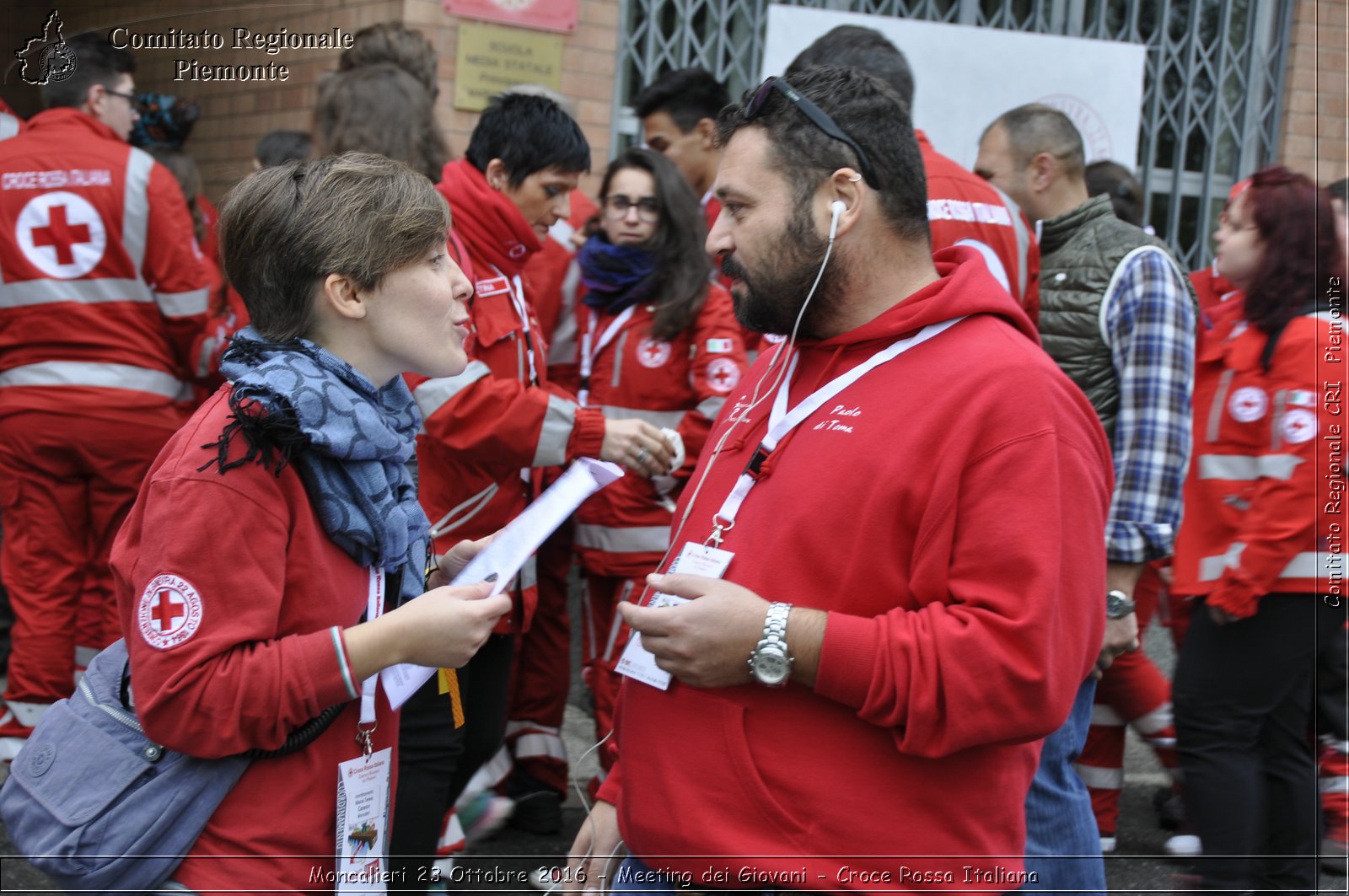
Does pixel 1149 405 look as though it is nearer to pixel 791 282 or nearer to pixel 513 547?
pixel 791 282

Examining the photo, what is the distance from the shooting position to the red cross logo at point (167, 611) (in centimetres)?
182

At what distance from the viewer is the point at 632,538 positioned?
4.34 meters

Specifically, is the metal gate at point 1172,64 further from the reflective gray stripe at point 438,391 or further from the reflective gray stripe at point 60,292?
the reflective gray stripe at point 438,391

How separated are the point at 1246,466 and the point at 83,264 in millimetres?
3856

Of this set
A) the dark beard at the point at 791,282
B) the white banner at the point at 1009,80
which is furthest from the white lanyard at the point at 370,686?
the white banner at the point at 1009,80

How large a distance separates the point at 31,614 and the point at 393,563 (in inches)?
124

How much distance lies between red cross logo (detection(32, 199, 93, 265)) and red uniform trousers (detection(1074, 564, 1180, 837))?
12.3 ft

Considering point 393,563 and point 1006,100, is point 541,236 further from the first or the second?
point 1006,100

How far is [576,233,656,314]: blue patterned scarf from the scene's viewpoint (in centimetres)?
438

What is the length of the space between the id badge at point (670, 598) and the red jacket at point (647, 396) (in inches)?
82.1

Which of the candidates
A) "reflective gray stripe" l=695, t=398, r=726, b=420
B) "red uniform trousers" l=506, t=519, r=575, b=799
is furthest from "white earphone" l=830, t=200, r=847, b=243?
"red uniform trousers" l=506, t=519, r=575, b=799

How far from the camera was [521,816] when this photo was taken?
4477 millimetres

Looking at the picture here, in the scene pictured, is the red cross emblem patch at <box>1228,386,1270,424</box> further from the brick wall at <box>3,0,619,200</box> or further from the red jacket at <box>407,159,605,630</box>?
the brick wall at <box>3,0,619,200</box>

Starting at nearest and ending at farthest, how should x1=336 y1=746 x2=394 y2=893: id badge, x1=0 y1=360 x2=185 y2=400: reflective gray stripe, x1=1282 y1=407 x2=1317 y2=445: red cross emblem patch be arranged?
x1=336 y1=746 x2=394 y2=893: id badge
x1=1282 y1=407 x2=1317 y2=445: red cross emblem patch
x1=0 y1=360 x2=185 y2=400: reflective gray stripe
